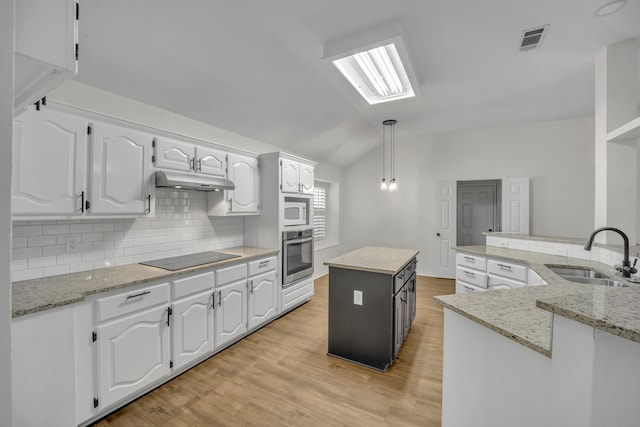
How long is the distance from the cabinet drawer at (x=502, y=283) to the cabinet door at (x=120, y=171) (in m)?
3.51

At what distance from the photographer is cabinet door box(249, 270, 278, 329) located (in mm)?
2998

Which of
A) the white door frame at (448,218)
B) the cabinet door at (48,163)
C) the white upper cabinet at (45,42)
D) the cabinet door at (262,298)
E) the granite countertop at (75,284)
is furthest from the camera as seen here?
the white door frame at (448,218)

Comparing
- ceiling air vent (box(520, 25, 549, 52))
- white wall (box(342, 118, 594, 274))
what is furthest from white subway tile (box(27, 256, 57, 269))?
white wall (box(342, 118, 594, 274))

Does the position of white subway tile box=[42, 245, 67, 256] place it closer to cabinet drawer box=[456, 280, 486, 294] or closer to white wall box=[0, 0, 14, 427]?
white wall box=[0, 0, 14, 427]

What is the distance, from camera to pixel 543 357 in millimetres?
892

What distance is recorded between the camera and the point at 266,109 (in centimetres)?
336

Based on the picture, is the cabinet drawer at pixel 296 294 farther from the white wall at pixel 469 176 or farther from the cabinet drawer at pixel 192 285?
the white wall at pixel 469 176

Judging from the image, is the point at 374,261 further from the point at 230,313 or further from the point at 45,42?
the point at 45,42

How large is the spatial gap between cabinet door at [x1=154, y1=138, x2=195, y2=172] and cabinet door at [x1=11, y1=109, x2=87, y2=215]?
542mm

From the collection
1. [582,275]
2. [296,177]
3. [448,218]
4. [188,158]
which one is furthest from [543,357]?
[448,218]

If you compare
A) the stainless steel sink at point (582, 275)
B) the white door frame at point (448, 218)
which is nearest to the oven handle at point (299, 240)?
the stainless steel sink at point (582, 275)

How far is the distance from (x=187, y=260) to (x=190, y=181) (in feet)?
2.59

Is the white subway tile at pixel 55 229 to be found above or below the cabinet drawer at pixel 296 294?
above

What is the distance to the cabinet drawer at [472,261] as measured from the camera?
10.1 feet
